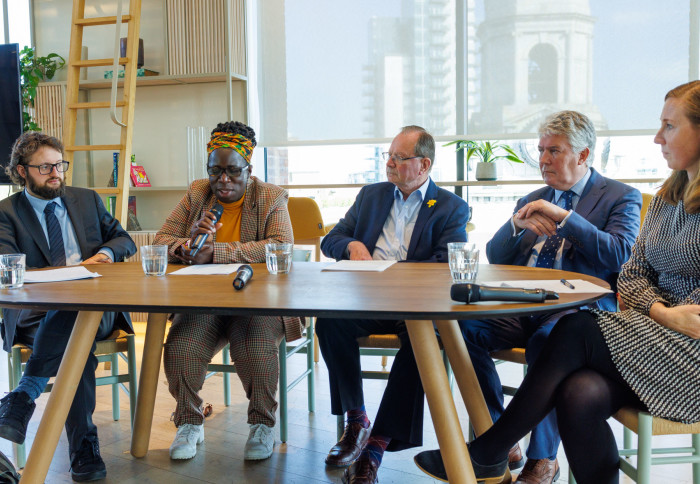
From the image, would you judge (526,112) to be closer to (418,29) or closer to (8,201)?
(418,29)

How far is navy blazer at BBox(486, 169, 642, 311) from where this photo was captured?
213cm

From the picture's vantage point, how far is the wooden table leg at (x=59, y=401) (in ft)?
5.90

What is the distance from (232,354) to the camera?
7.63 ft

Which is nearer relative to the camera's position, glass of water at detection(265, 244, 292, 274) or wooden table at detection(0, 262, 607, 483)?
wooden table at detection(0, 262, 607, 483)

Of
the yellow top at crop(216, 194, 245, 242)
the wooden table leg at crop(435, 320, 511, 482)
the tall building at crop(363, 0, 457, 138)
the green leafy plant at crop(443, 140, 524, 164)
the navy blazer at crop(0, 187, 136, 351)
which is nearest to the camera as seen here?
the wooden table leg at crop(435, 320, 511, 482)

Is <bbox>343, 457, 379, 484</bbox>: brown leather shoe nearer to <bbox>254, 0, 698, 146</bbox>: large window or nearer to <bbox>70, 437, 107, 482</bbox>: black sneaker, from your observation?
<bbox>70, 437, 107, 482</bbox>: black sneaker

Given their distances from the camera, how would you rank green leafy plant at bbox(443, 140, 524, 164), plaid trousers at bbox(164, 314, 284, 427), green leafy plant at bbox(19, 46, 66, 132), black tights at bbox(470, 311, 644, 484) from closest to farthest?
black tights at bbox(470, 311, 644, 484) < plaid trousers at bbox(164, 314, 284, 427) < green leafy plant at bbox(443, 140, 524, 164) < green leafy plant at bbox(19, 46, 66, 132)

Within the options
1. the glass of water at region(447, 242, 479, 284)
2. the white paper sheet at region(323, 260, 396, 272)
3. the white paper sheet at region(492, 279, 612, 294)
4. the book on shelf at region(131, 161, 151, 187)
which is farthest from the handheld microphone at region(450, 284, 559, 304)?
the book on shelf at region(131, 161, 151, 187)

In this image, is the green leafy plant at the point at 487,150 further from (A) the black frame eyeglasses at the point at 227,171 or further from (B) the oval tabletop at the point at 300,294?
(B) the oval tabletop at the point at 300,294

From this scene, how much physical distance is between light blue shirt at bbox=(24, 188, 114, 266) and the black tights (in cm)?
166

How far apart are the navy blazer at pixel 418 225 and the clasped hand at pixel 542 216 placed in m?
0.38

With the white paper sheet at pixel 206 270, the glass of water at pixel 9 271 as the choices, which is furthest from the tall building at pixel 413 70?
the glass of water at pixel 9 271

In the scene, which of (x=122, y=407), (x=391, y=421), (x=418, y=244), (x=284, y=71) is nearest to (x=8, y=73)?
(x=284, y=71)

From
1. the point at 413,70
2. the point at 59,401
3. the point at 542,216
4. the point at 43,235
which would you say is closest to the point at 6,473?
the point at 59,401
